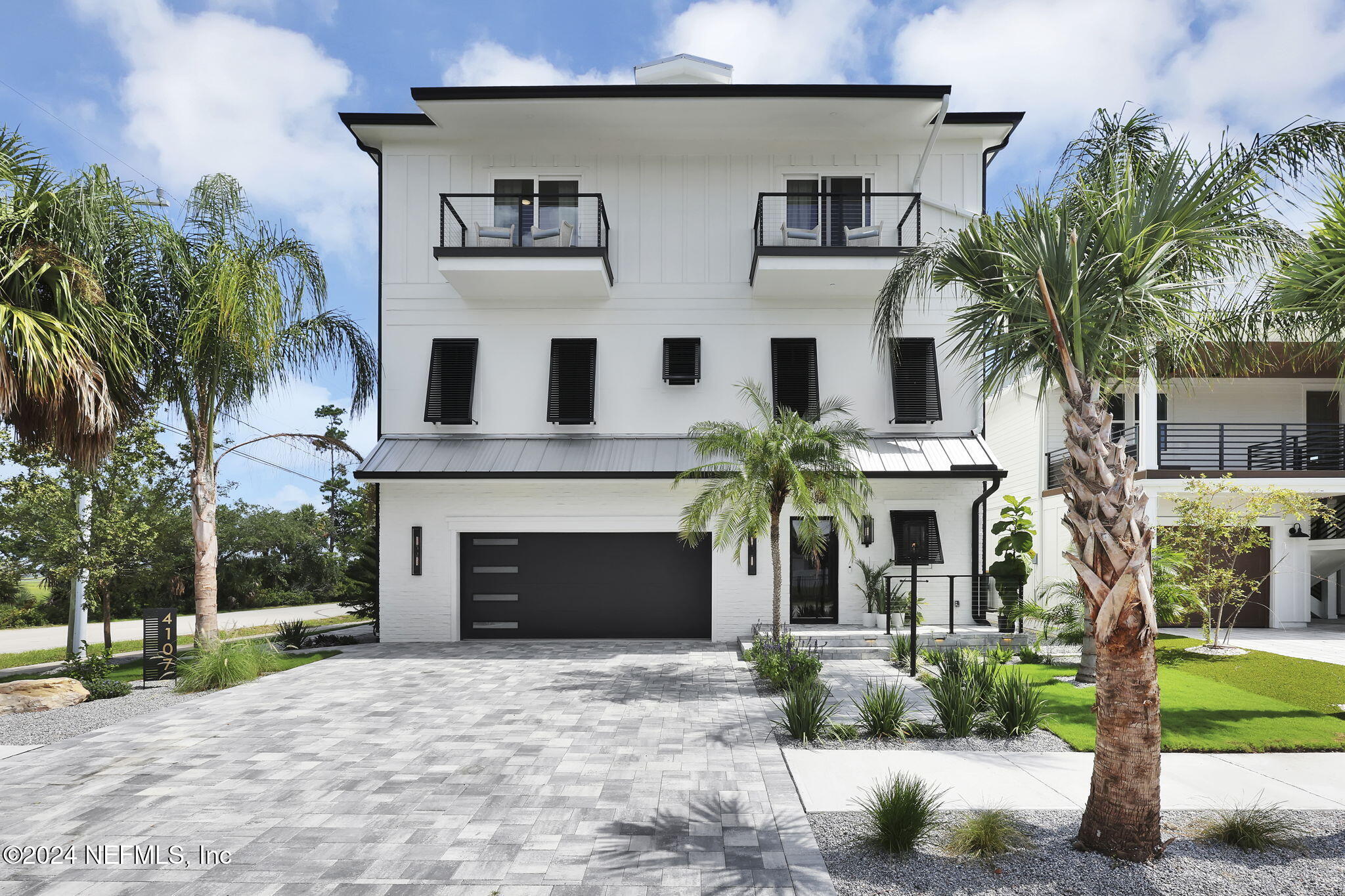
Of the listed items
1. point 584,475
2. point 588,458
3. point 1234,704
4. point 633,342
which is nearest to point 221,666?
point 584,475

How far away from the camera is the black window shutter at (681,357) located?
1502 centimetres

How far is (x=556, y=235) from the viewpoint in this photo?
15.0m

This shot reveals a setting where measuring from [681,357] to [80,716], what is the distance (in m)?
11.0

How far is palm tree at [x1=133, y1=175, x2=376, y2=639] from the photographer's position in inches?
439

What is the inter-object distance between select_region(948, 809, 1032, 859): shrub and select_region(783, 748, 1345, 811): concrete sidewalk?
2.11 ft

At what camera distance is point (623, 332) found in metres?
15.2

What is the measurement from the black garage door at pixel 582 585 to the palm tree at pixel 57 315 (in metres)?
7.01

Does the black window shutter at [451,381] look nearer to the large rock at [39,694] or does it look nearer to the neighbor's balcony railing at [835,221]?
the neighbor's balcony railing at [835,221]

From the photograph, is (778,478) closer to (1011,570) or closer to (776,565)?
(776,565)

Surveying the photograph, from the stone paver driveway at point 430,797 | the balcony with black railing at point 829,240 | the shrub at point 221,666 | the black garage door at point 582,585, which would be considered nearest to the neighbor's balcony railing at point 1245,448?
the balcony with black railing at point 829,240

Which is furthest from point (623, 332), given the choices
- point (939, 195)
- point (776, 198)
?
point (939, 195)

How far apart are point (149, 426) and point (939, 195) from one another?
16071 millimetres

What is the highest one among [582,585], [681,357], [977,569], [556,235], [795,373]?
A: [556,235]

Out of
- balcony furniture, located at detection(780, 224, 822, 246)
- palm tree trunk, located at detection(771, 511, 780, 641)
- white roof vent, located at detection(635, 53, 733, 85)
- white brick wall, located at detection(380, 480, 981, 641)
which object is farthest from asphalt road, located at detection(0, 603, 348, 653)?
white roof vent, located at detection(635, 53, 733, 85)
